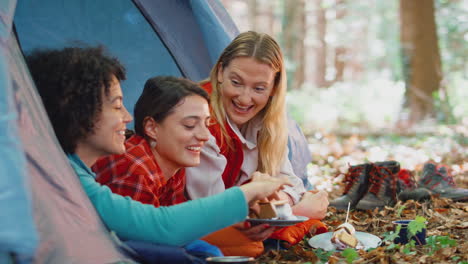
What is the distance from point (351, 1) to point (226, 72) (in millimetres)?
14718

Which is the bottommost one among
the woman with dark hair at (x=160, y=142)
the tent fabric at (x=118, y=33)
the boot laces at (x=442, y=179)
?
the boot laces at (x=442, y=179)

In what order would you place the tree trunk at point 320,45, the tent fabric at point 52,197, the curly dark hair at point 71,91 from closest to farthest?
1. the tent fabric at point 52,197
2. the curly dark hair at point 71,91
3. the tree trunk at point 320,45

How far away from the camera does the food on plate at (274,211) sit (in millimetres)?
2113

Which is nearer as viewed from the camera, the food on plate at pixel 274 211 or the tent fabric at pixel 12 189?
the tent fabric at pixel 12 189

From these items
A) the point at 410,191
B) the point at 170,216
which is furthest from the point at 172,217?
the point at 410,191

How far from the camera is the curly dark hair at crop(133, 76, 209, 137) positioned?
234 cm

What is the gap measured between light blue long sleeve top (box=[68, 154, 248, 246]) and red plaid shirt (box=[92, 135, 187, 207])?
7.2 inches

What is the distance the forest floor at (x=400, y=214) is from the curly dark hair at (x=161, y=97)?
80 cm

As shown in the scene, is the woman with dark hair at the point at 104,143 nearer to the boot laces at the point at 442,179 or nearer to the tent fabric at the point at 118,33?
the tent fabric at the point at 118,33

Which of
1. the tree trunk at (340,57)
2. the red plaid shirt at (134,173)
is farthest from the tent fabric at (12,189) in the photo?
the tree trunk at (340,57)

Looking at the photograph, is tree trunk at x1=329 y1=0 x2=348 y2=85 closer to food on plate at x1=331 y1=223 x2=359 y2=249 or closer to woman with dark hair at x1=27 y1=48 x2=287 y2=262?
food on plate at x1=331 y1=223 x2=359 y2=249

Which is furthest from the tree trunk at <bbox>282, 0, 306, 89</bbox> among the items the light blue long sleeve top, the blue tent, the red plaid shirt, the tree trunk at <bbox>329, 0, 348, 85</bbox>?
the light blue long sleeve top

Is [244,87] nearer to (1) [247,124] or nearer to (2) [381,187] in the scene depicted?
(1) [247,124]

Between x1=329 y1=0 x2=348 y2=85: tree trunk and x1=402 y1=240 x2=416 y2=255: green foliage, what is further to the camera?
x1=329 y1=0 x2=348 y2=85: tree trunk
